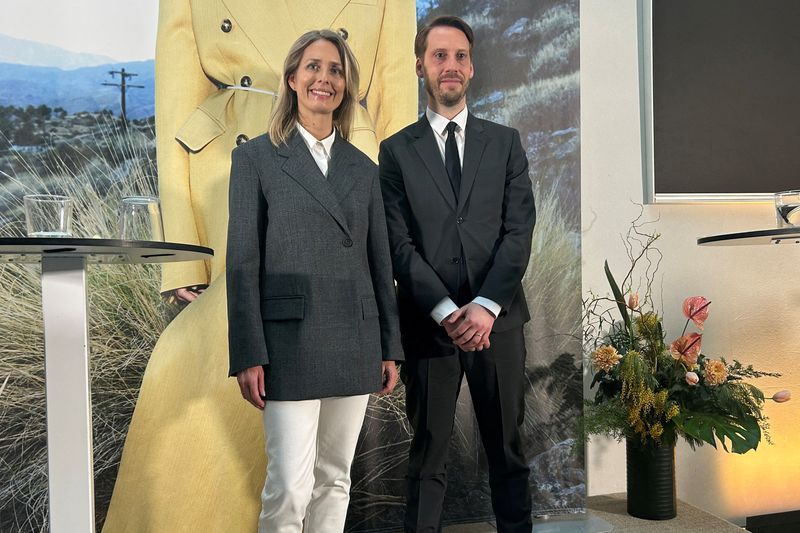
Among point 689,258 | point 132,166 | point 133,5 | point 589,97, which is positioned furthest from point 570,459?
point 133,5

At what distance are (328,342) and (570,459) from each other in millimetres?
1474

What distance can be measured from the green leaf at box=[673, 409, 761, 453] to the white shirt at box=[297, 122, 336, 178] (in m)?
1.68

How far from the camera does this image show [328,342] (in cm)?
191

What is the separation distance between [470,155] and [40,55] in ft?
4.79

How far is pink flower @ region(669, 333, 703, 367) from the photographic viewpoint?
286 cm

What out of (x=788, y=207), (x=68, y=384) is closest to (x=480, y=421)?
(x=788, y=207)

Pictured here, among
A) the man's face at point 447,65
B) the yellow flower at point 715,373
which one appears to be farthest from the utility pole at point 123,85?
the yellow flower at point 715,373

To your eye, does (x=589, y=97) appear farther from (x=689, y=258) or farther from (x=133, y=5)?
(x=133, y=5)

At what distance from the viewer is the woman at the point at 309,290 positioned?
188cm

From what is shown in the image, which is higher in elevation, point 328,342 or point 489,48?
point 489,48

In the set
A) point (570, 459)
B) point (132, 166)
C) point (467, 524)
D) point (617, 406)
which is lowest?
point (467, 524)

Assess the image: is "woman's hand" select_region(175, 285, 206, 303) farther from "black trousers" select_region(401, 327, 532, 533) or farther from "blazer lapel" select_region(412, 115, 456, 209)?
"blazer lapel" select_region(412, 115, 456, 209)

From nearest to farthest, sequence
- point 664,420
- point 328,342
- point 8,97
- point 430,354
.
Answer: point 328,342 → point 430,354 → point 8,97 → point 664,420

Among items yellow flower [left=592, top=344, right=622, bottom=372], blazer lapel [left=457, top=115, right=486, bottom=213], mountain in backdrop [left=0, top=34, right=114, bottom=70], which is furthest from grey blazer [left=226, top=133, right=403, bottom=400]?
yellow flower [left=592, top=344, right=622, bottom=372]
